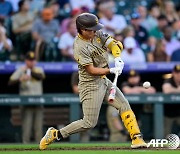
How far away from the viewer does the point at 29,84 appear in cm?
1230

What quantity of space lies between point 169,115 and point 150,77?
58.1 inches

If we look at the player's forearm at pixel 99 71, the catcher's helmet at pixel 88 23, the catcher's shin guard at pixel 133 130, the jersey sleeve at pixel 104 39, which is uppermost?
the catcher's helmet at pixel 88 23

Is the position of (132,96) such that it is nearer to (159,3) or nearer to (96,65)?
(159,3)

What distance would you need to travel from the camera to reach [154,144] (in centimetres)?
880

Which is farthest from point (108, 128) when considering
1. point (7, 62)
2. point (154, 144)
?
point (154, 144)

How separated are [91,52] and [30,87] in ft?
14.5

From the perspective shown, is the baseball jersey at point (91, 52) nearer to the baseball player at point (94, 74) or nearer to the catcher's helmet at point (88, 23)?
the baseball player at point (94, 74)

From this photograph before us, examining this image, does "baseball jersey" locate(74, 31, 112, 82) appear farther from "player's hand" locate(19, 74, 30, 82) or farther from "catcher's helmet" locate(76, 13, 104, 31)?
"player's hand" locate(19, 74, 30, 82)

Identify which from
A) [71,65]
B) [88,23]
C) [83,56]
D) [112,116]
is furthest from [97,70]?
[71,65]

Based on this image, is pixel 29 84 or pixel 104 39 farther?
pixel 29 84

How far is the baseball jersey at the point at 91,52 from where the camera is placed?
8.03 metres

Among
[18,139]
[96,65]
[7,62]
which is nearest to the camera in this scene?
[96,65]

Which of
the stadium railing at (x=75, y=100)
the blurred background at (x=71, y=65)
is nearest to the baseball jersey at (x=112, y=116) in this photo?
the blurred background at (x=71, y=65)

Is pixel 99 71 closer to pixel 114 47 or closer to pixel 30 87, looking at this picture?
pixel 114 47
